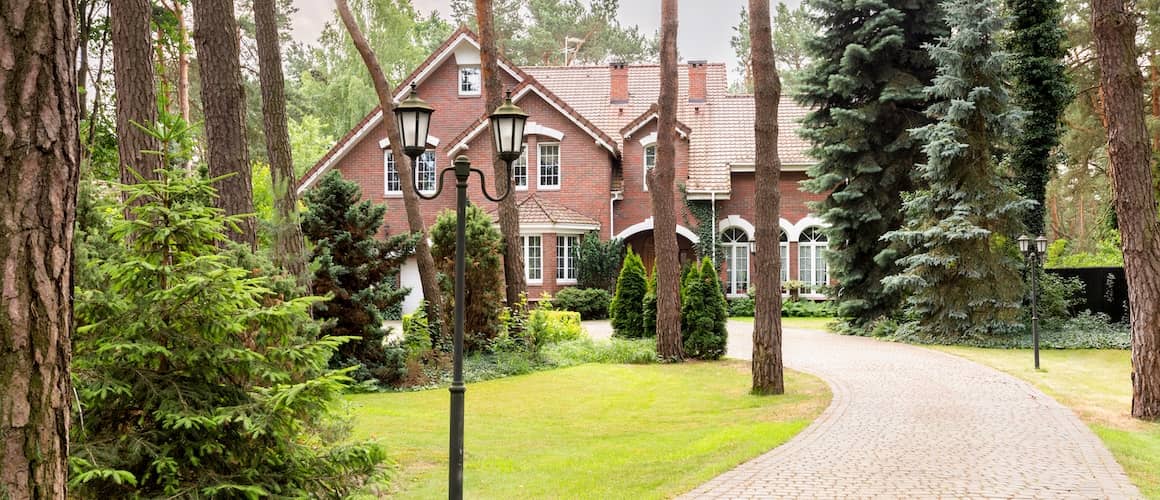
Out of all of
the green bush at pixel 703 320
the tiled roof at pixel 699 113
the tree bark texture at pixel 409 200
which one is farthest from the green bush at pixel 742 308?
the tree bark texture at pixel 409 200

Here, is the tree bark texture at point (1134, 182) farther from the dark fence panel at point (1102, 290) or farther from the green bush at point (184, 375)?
the dark fence panel at point (1102, 290)

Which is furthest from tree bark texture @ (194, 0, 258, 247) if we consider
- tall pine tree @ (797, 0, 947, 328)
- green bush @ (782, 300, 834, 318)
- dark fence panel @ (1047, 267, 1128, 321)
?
green bush @ (782, 300, 834, 318)

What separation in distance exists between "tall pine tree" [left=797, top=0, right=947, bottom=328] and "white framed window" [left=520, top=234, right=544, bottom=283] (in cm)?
912

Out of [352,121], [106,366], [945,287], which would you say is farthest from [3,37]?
[352,121]

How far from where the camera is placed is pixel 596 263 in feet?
92.0

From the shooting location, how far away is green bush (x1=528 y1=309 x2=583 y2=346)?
1548cm

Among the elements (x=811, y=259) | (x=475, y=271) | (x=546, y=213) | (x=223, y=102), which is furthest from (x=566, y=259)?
(x=223, y=102)

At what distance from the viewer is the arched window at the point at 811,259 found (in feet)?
96.5

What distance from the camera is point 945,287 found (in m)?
19.7

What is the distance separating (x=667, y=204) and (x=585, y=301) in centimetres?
1142

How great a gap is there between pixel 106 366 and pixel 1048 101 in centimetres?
2146

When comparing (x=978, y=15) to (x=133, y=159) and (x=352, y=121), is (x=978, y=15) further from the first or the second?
(x=352, y=121)

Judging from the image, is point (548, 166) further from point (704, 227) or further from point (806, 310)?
point (806, 310)

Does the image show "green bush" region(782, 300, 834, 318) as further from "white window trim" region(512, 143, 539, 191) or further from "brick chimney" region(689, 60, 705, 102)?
"white window trim" region(512, 143, 539, 191)
